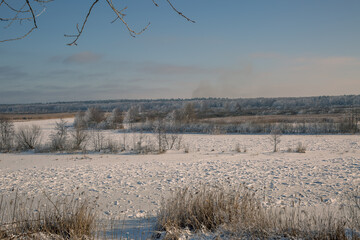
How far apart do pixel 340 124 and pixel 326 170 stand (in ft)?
68.0

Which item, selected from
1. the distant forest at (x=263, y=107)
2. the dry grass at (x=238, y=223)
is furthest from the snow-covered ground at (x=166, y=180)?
the distant forest at (x=263, y=107)

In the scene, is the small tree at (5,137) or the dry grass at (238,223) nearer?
the dry grass at (238,223)

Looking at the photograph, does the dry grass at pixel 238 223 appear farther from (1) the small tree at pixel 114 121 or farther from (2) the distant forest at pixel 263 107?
(2) the distant forest at pixel 263 107

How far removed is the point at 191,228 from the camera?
4.32m

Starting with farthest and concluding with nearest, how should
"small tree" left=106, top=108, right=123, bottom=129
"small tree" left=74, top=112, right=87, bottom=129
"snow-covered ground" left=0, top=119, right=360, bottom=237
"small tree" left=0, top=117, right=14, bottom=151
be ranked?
"small tree" left=106, top=108, right=123, bottom=129
"small tree" left=74, top=112, right=87, bottom=129
"small tree" left=0, top=117, right=14, bottom=151
"snow-covered ground" left=0, top=119, right=360, bottom=237

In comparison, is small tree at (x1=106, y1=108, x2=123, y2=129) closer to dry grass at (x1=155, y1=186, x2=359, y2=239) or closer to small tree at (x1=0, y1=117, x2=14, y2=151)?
small tree at (x1=0, y1=117, x2=14, y2=151)

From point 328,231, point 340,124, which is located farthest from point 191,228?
point 340,124

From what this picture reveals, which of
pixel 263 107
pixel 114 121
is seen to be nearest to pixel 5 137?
pixel 114 121

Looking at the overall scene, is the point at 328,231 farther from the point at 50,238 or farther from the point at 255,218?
the point at 50,238

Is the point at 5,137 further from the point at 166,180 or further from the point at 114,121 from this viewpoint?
the point at 114,121

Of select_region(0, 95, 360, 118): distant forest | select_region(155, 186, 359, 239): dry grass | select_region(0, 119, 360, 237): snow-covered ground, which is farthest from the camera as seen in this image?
select_region(0, 95, 360, 118): distant forest

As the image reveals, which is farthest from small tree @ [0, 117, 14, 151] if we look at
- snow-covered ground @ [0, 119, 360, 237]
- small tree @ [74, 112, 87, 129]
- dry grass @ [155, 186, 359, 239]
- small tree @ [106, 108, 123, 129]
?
dry grass @ [155, 186, 359, 239]

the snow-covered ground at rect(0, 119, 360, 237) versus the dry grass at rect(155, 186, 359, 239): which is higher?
the dry grass at rect(155, 186, 359, 239)

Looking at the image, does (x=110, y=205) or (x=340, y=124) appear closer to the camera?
(x=110, y=205)
